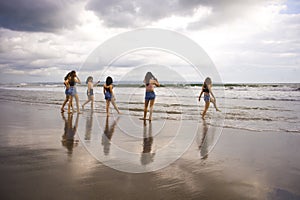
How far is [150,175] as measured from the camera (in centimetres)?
397

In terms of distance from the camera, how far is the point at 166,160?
192 inches

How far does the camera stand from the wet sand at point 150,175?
128 inches

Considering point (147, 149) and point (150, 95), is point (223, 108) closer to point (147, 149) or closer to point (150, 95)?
point (150, 95)

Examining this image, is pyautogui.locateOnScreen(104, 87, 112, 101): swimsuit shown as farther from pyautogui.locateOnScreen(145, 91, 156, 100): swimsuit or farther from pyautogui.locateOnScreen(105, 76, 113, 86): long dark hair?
pyautogui.locateOnScreen(145, 91, 156, 100): swimsuit

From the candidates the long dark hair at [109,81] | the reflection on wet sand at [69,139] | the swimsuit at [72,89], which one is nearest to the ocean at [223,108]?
the long dark hair at [109,81]

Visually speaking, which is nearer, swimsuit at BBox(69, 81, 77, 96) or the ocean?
the ocean

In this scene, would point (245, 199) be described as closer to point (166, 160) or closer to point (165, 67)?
point (166, 160)

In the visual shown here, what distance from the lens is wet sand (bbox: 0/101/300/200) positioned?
326 cm

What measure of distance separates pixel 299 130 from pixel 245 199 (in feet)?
21.8

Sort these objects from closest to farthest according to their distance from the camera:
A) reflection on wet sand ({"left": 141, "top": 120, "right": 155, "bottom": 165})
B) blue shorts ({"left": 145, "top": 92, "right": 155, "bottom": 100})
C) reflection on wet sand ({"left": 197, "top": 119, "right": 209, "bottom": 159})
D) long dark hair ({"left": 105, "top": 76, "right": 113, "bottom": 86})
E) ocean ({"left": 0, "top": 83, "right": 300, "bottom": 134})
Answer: reflection on wet sand ({"left": 141, "top": 120, "right": 155, "bottom": 165})
reflection on wet sand ({"left": 197, "top": 119, "right": 209, "bottom": 159})
ocean ({"left": 0, "top": 83, "right": 300, "bottom": 134})
blue shorts ({"left": 145, "top": 92, "right": 155, "bottom": 100})
long dark hair ({"left": 105, "top": 76, "right": 113, "bottom": 86})

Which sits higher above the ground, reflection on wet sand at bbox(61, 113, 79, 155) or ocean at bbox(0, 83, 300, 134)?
ocean at bbox(0, 83, 300, 134)

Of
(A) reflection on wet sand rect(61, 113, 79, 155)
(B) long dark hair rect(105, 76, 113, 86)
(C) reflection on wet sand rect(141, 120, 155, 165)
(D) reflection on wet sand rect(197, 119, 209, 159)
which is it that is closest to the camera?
(C) reflection on wet sand rect(141, 120, 155, 165)

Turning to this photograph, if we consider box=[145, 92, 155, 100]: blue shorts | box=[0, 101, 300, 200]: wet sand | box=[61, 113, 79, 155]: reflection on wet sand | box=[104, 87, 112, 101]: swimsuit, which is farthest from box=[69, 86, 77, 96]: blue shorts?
box=[0, 101, 300, 200]: wet sand

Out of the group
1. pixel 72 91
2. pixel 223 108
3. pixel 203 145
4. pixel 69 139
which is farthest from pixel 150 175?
pixel 223 108
